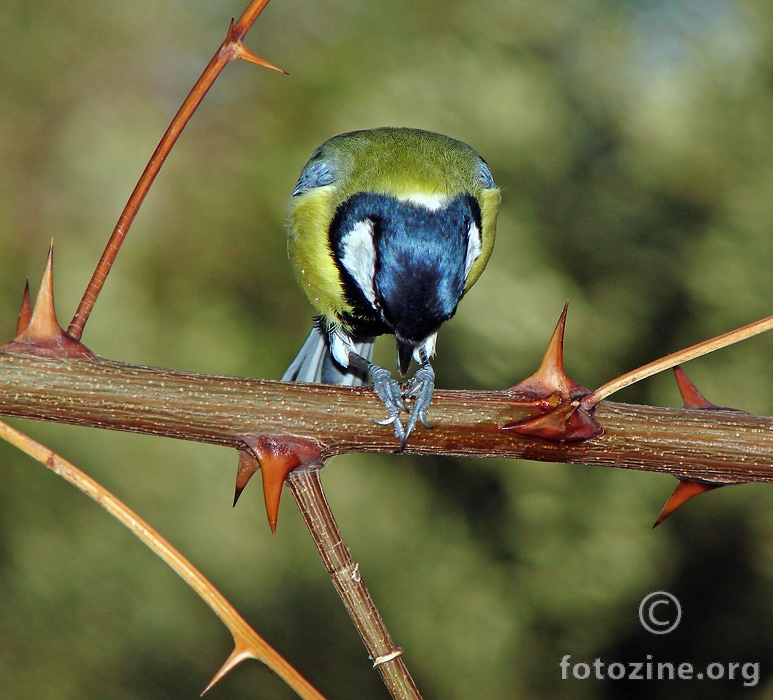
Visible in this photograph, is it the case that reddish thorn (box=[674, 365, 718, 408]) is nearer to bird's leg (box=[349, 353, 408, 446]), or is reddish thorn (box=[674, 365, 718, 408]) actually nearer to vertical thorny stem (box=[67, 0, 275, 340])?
bird's leg (box=[349, 353, 408, 446])

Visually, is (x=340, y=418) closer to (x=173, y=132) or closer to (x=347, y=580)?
(x=347, y=580)

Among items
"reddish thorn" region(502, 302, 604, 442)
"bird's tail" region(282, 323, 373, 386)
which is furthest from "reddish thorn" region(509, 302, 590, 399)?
"bird's tail" region(282, 323, 373, 386)

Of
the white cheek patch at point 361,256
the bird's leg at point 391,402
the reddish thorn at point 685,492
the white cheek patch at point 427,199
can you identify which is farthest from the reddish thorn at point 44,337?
the white cheek patch at point 427,199

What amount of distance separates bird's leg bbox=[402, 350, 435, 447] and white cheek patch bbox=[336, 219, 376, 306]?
5.9 inches

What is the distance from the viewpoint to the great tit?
1382 mm

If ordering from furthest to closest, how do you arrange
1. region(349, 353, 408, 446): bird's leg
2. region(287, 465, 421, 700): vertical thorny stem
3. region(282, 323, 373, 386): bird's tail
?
region(282, 323, 373, 386): bird's tail, region(349, 353, 408, 446): bird's leg, region(287, 465, 421, 700): vertical thorny stem

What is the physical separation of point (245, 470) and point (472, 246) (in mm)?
849

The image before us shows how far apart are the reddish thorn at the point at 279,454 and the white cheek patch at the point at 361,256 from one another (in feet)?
2.22

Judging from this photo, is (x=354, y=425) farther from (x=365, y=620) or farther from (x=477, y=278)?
(x=477, y=278)

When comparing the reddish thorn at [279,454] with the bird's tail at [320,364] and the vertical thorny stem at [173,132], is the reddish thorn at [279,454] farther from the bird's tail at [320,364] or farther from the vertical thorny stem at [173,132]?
the bird's tail at [320,364]

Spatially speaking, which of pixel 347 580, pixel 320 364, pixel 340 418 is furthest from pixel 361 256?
pixel 347 580

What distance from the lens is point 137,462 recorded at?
5.69 feet

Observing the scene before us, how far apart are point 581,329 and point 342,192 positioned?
1.76ft

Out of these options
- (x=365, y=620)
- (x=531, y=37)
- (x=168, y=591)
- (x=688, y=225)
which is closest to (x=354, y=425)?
(x=365, y=620)
